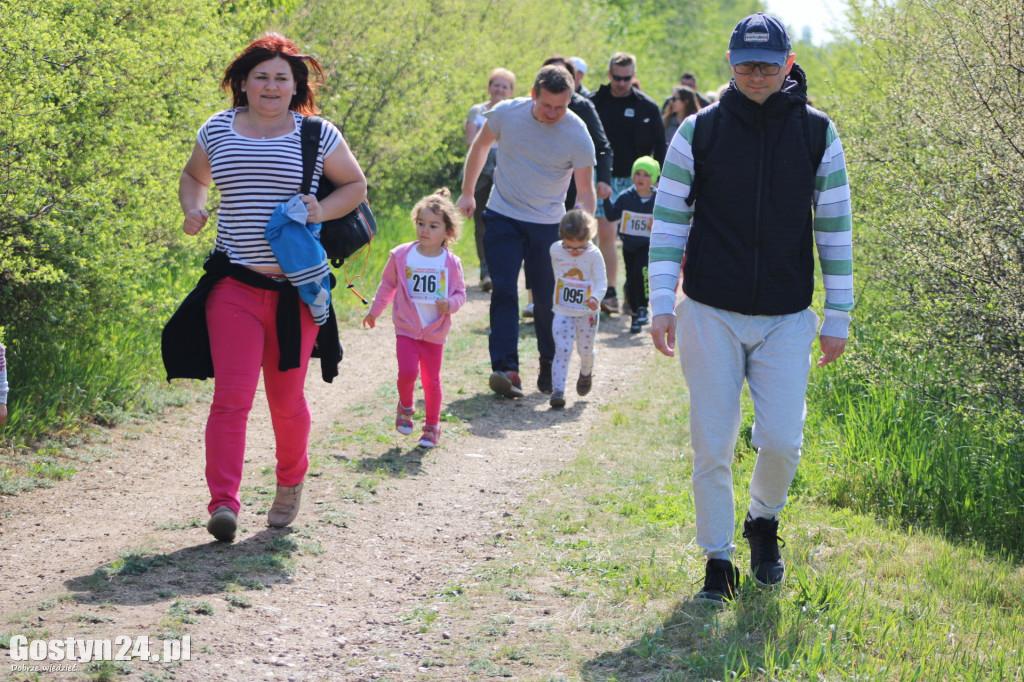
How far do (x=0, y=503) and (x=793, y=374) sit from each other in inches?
155

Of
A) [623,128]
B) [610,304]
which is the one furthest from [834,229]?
[610,304]

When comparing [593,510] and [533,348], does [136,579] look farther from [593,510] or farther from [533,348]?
[533,348]

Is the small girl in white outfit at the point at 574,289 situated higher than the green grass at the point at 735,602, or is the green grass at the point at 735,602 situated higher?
the small girl in white outfit at the point at 574,289

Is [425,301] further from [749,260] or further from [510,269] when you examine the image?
[749,260]

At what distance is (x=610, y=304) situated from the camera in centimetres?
1284

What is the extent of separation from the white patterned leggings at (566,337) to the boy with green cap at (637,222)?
2.89 m

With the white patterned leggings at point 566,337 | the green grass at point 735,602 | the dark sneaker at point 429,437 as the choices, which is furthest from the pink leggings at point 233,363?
the white patterned leggings at point 566,337

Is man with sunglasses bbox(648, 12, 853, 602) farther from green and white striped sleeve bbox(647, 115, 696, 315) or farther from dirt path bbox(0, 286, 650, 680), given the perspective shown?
dirt path bbox(0, 286, 650, 680)

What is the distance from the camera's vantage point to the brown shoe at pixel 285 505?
555 centimetres

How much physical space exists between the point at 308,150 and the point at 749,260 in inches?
79.3

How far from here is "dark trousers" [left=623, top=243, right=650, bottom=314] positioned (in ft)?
38.3

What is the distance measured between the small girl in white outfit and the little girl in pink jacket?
1.30 metres

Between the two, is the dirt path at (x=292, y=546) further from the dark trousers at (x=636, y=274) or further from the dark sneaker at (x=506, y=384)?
the dark trousers at (x=636, y=274)

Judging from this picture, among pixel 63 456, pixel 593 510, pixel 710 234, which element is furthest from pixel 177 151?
pixel 710 234
